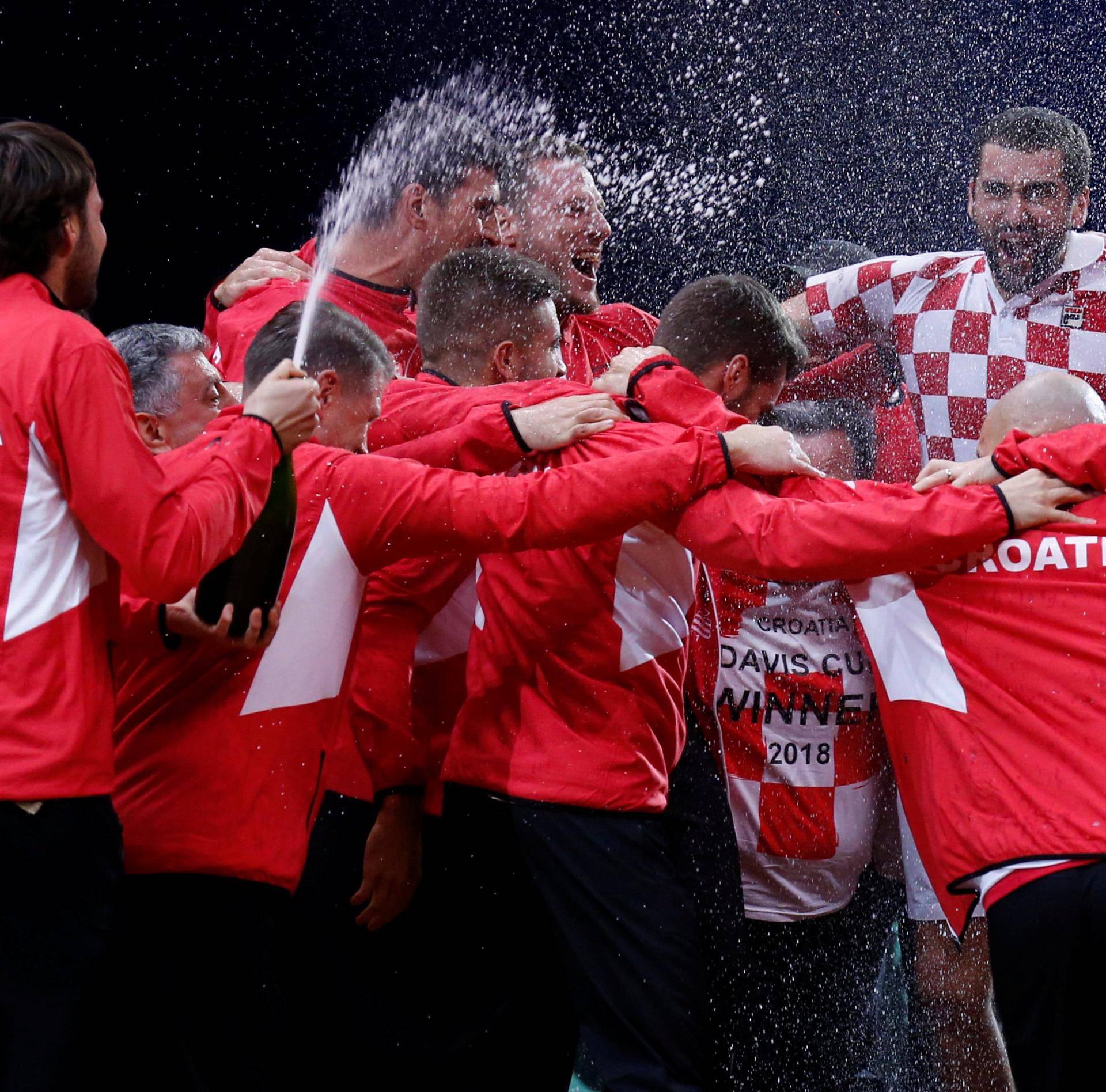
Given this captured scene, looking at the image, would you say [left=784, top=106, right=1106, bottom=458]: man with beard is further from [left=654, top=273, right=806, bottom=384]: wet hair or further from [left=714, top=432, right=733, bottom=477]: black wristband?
[left=714, top=432, right=733, bottom=477]: black wristband

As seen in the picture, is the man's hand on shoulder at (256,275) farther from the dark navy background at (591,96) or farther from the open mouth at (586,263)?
the dark navy background at (591,96)

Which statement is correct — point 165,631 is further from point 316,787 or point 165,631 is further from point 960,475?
point 960,475

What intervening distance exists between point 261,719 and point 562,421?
81 cm

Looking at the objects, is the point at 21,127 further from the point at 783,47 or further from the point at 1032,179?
the point at 783,47

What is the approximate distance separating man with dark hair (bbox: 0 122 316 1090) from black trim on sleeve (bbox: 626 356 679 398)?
1002 mm

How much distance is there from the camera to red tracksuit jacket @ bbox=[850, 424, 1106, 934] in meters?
2.44

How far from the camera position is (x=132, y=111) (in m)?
5.45

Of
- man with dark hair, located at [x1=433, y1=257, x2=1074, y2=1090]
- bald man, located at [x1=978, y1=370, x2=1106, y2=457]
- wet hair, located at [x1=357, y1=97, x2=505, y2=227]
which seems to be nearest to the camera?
man with dark hair, located at [x1=433, y1=257, x2=1074, y2=1090]

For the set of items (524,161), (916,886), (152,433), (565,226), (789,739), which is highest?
(524,161)

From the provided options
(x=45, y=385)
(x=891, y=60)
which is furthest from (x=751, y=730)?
(x=891, y=60)

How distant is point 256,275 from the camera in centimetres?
405

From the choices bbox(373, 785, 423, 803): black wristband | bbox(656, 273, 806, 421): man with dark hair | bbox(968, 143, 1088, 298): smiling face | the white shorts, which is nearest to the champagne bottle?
bbox(373, 785, 423, 803): black wristband

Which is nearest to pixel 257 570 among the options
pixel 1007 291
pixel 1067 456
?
pixel 1067 456

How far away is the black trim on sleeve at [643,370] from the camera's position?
293 centimetres
